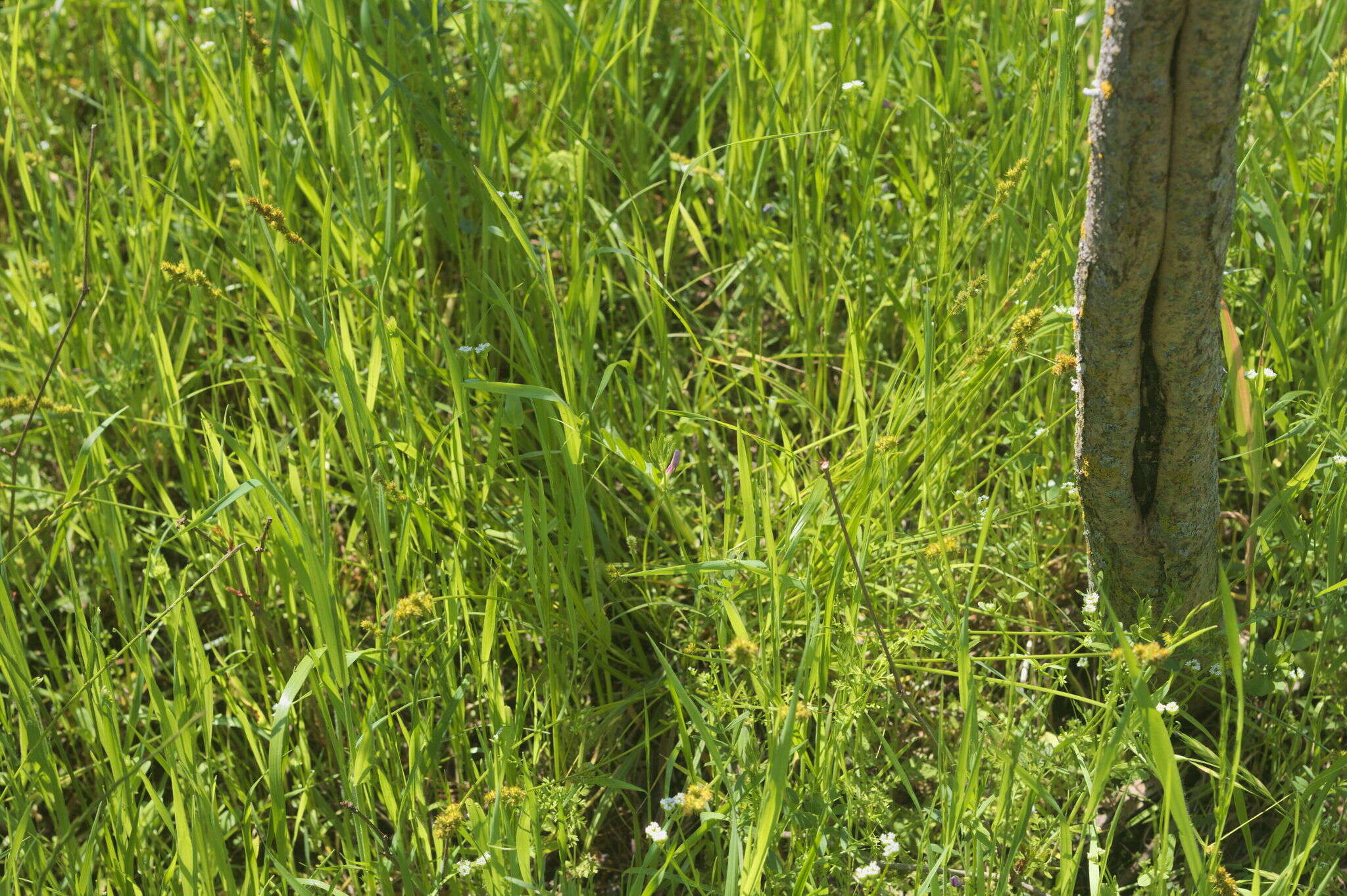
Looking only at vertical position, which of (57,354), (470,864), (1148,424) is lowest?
(470,864)

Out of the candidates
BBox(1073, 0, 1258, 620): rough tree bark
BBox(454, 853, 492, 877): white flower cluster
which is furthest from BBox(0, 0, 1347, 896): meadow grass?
BBox(1073, 0, 1258, 620): rough tree bark

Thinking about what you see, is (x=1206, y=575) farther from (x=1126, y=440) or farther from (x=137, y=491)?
(x=137, y=491)

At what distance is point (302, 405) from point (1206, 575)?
163 cm

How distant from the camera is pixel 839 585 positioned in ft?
5.45

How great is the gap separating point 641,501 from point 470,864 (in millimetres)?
704

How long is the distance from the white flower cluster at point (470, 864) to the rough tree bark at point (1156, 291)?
2.98ft

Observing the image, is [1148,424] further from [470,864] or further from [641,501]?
[470,864]

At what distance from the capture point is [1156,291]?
4.59ft

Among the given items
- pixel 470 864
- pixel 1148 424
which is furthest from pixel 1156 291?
pixel 470 864

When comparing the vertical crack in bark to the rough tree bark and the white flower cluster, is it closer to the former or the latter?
the rough tree bark

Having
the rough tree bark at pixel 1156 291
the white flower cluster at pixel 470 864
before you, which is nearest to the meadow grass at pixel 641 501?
the white flower cluster at pixel 470 864

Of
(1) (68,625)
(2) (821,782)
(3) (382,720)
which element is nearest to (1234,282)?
(2) (821,782)

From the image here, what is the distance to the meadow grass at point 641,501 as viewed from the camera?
151 centimetres

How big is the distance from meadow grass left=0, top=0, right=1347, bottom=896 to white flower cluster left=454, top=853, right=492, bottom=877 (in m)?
0.03
